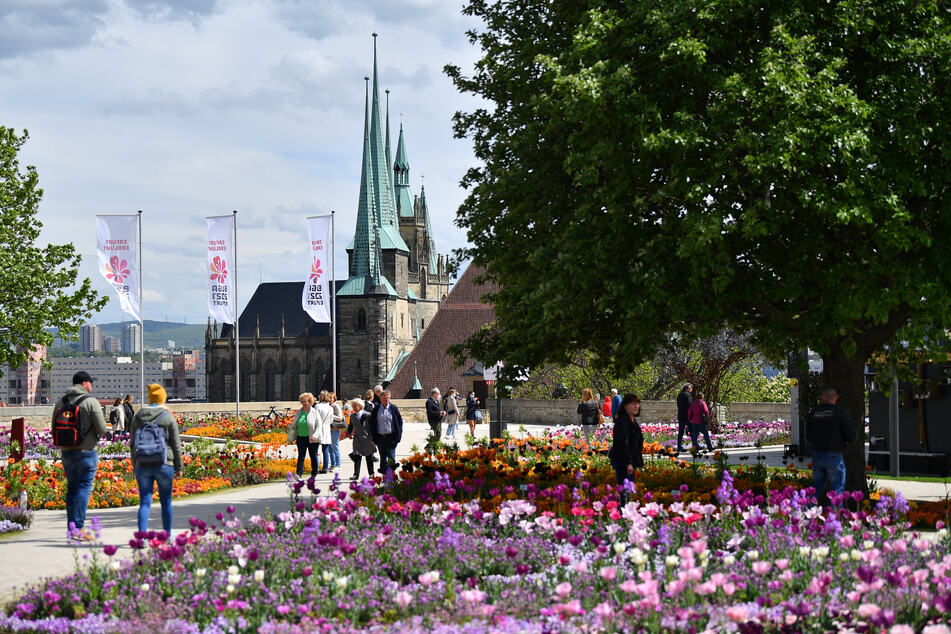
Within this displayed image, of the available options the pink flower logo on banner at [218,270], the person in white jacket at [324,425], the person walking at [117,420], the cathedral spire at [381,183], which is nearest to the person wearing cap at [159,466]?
the person in white jacket at [324,425]

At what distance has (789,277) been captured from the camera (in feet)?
38.9

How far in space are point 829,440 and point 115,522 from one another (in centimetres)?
861

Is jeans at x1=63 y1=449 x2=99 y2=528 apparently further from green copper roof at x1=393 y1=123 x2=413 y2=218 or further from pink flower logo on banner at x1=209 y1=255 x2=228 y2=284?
green copper roof at x1=393 y1=123 x2=413 y2=218

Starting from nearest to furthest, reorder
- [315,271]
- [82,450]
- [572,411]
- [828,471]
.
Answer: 1. [828,471]
2. [82,450]
3. [572,411]
4. [315,271]

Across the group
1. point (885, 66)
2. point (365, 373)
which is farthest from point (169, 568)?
point (365, 373)

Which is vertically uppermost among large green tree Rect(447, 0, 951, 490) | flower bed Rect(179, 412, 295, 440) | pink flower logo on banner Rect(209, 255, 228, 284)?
pink flower logo on banner Rect(209, 255, 228, 284)

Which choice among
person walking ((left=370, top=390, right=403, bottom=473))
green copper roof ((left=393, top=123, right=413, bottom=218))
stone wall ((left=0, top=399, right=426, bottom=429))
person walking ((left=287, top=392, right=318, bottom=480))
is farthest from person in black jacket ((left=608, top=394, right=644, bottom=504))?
green copper roof ((left=393, top=123, right=413, bottom=218))

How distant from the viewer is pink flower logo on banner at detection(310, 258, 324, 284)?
51.5m

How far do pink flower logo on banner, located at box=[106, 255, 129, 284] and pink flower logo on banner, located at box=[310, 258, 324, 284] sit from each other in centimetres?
1602

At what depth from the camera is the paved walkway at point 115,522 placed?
9.56 metres

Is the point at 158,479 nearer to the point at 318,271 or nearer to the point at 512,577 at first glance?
the point at 512,577

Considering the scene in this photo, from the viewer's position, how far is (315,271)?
52.1 metres

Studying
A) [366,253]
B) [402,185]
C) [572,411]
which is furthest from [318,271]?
[402,185]

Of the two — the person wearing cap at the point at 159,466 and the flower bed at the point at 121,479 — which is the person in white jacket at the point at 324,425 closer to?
the flower bed at the point at 121,479
